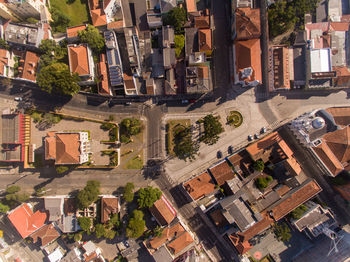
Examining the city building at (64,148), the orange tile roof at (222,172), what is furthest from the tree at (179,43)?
the city building at (64,148)

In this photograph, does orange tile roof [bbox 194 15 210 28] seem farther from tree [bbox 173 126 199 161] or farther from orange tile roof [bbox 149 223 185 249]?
orange tile roof [bbox 149 223 185 249]

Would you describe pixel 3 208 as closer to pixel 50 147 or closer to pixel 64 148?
pixel 50 147

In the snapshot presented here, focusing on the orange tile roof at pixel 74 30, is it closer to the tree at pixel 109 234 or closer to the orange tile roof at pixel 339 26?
the tree at pixel 109 234

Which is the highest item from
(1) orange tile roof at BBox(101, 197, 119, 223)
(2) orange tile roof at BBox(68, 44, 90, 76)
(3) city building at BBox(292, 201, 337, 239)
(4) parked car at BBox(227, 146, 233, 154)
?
(2) orange tile roof at BBox(68, 44, 90, 76)

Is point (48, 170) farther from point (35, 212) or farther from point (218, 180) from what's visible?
point (218, 180)

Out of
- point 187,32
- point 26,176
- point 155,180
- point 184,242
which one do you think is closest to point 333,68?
point 187,32

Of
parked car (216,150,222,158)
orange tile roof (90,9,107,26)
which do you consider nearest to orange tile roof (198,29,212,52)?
orange tile roof (90,9,107,26)
